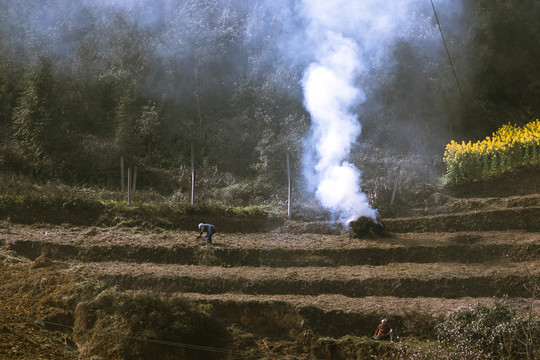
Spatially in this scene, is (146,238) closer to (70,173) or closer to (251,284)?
(251,284)

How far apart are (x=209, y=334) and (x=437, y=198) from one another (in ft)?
33.3

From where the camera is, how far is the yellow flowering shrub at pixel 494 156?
69.7ft

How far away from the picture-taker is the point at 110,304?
43.2 ft

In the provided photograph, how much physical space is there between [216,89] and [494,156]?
43.4 ft

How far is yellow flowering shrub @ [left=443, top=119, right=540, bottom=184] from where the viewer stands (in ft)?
69.7

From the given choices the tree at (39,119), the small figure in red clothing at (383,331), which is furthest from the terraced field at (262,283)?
the tree at (39,119)

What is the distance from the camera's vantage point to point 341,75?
75.6ft

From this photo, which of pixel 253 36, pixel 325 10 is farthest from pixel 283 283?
pixel 253 36

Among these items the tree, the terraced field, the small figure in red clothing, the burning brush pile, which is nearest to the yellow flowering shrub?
the terraced field

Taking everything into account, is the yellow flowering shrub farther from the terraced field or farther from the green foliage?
the green foliage

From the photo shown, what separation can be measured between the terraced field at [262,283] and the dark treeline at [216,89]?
19.8 ft

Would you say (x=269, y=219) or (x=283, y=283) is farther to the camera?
(x=269, y=219)

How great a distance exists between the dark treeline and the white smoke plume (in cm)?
92

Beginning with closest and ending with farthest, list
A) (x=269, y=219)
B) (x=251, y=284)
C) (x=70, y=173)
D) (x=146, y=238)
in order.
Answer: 1. (x=251, y=284)
2. (x=146, y=238)
3. (x=269, y=219)
4. (x=70, y=173)
